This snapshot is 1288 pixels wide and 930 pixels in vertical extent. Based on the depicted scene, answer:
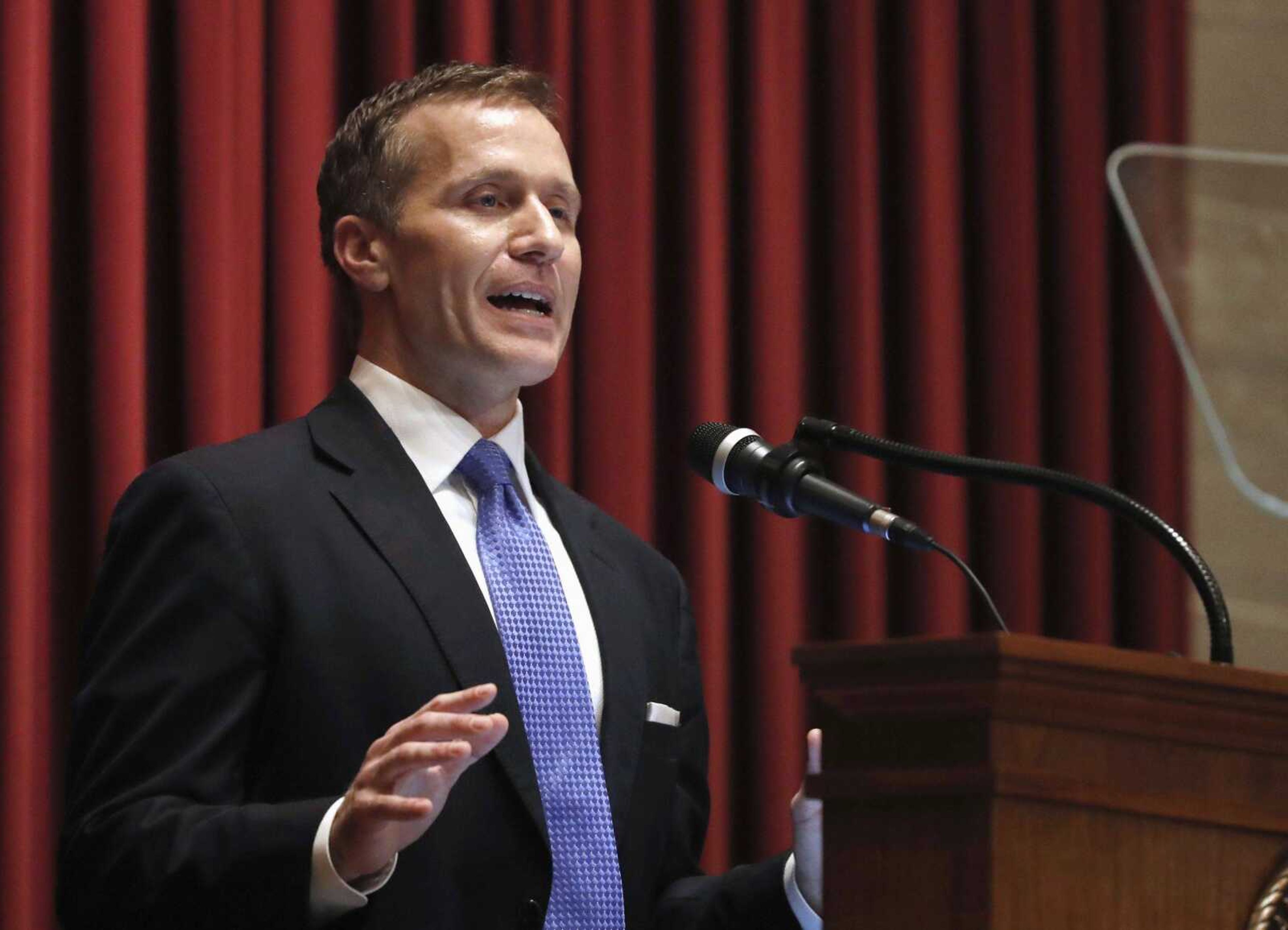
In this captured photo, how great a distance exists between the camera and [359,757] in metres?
1.68

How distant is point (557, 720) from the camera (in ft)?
5.79

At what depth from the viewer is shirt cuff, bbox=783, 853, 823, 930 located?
5.69 feet

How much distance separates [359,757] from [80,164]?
1.07 metres

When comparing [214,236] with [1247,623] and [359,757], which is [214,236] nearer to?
[359,757]

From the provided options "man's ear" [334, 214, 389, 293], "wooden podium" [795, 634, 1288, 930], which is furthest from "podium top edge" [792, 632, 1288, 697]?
"man's ear" [334, 214, 389, 293]

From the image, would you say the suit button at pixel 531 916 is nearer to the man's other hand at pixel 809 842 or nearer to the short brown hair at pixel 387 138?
the man's other hand at pixel 809 842

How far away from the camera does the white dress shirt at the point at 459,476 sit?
1843 millimetres

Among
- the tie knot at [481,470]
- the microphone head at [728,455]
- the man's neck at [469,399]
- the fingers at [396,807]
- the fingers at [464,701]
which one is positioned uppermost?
the man's neck at [469,399]

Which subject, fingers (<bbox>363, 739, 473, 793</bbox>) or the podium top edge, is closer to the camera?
the podium top edge

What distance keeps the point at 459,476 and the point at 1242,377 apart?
6.11ft

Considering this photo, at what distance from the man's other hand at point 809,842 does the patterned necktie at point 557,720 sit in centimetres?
18

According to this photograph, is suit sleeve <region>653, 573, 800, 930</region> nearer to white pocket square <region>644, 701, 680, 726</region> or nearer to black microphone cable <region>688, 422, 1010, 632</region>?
Answer: white pocket square <region>644, 701, 680, 726</region>

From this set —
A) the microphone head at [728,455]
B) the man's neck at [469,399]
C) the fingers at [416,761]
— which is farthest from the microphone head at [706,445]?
the man's neck at [469,399]

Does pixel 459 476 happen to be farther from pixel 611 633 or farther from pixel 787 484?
pixel 787 484
